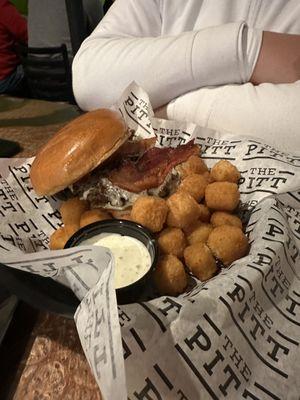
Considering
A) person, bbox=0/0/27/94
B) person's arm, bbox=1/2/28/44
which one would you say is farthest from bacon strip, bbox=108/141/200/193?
person's arm, bbox=1/2/28/44

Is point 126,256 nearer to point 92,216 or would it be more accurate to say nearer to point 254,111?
point 92,216

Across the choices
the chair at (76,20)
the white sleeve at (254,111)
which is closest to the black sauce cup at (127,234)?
the white sleeve at (254,111)

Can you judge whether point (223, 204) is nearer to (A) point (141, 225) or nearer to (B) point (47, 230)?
(A) point (141, 225)

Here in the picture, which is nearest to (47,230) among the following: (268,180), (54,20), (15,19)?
(268,180)

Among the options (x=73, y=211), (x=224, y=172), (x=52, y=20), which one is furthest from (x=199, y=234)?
(x=52, y=20)

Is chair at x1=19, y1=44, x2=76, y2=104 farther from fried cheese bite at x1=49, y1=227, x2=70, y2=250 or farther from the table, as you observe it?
the table

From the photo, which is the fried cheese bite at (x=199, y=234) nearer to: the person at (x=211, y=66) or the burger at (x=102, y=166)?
the burger at (x=102, y=166)
